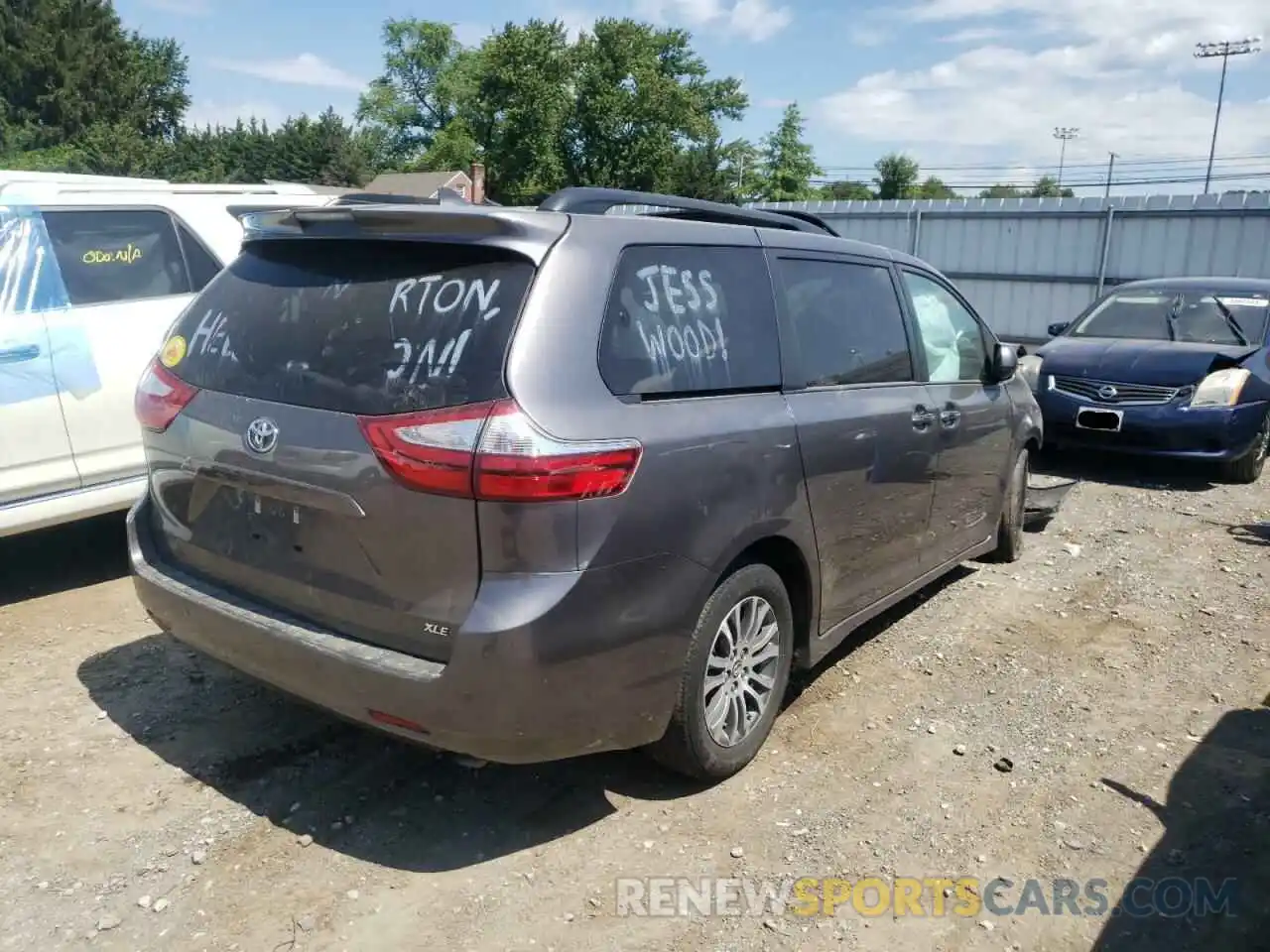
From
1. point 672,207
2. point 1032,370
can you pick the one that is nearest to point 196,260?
point 672,207

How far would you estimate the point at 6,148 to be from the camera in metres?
52.0

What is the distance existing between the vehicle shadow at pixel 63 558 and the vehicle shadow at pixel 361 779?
1.46m

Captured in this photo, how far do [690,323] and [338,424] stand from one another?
1130 mm

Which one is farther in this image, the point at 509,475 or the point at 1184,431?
the point at 1184,431

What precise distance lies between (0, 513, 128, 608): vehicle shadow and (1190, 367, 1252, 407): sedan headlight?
7554mm

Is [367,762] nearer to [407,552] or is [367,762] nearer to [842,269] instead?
[407,552]

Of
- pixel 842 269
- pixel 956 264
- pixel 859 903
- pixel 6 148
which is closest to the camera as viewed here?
pixel 859 903

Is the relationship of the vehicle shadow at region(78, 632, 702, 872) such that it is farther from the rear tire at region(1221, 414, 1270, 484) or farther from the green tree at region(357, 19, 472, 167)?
the green tree at region(357, 19, 472, 167)

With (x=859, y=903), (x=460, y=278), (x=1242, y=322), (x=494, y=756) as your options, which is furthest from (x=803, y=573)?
(x=1242, y=322)

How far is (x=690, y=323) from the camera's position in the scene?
10.5 ft

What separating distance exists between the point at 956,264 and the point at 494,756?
1806 cm

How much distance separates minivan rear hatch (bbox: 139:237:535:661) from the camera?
2668 millimetres

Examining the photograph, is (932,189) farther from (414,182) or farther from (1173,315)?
(1173,315)

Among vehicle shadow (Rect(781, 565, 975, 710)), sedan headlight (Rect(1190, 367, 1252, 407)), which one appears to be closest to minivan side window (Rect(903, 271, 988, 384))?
vehicle shadow (Rect(781, 565, 975, 710))
